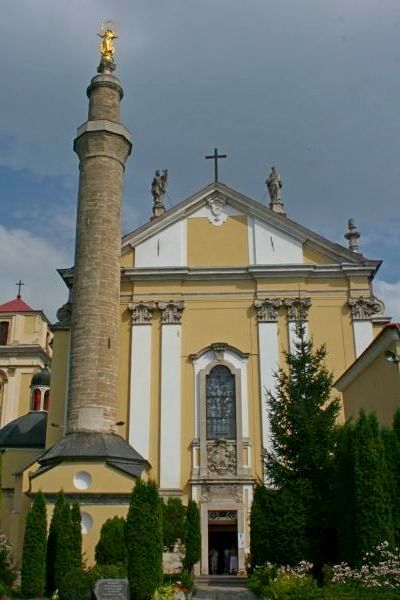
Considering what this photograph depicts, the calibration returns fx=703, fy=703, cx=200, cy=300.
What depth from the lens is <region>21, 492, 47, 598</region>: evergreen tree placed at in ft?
62.5

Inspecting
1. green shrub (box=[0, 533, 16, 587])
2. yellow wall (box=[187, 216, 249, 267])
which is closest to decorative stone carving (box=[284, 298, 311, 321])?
yellow wall (box=[187, 216, 249, 267])

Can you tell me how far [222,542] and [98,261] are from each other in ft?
38.3

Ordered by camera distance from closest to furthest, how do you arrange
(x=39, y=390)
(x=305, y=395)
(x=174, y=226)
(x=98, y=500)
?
1. (x=305, y=395)
2. (x=98, y=500)
3. (x=174, y=226)
4. (x=39, y=390)

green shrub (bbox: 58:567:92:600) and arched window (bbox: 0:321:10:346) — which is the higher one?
arched window (bbox: 0:321:10:346)

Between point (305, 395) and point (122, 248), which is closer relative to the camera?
point (305, 395)

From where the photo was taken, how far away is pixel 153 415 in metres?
27.3

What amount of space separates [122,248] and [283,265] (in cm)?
686

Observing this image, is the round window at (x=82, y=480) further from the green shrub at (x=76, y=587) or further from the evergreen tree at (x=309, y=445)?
the evergreen tree at (x=309, y=445)

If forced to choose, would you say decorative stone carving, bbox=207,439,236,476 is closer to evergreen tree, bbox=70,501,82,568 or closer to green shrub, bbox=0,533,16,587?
evergreen tree, bbox=70,501,82,568

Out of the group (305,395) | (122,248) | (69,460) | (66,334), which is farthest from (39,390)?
(305,395)

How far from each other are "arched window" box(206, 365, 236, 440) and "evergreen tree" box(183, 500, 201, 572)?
10.5ft

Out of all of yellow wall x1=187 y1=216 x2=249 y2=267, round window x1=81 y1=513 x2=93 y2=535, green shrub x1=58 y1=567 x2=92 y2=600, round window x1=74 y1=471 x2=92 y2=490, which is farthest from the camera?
yellow wall x1=187 y1=216 x2=249 y2=267

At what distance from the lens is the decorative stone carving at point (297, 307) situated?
92.9 feet

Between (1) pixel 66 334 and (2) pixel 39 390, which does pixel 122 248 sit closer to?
(1) pixel 66 334
